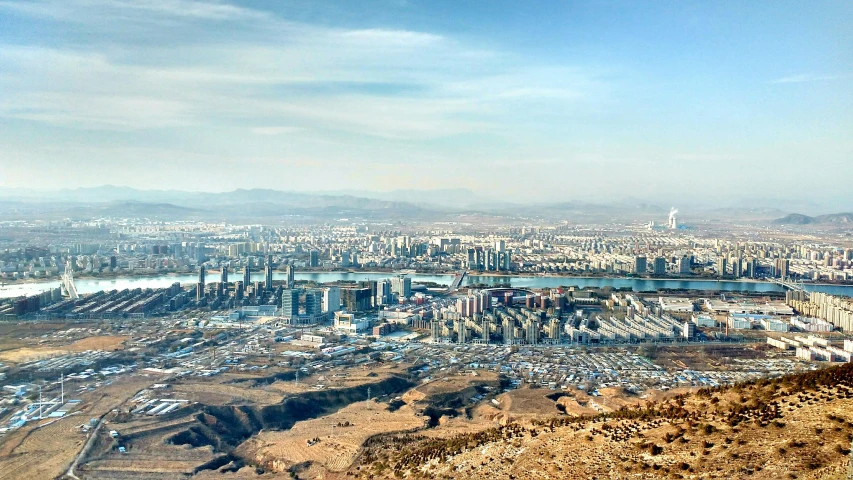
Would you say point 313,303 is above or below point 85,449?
above

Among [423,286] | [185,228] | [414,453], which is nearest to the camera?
[414,453]

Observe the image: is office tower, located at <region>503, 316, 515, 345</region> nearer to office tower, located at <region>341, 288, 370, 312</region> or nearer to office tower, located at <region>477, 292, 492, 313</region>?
office tower, located at <region>477, 292, 492, 313</region>

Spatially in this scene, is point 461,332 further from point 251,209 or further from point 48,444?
point 251,209

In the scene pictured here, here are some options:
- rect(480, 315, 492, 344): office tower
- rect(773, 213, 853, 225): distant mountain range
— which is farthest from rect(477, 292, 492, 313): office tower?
rect(773, 213, 853, 225): distant mountain range

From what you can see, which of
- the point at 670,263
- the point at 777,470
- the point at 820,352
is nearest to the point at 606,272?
the point at 670,263

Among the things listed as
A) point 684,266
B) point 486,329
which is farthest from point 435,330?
point 684,266

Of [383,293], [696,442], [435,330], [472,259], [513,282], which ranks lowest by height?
[513,282]

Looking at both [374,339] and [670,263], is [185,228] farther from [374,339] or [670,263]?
[374,339]
